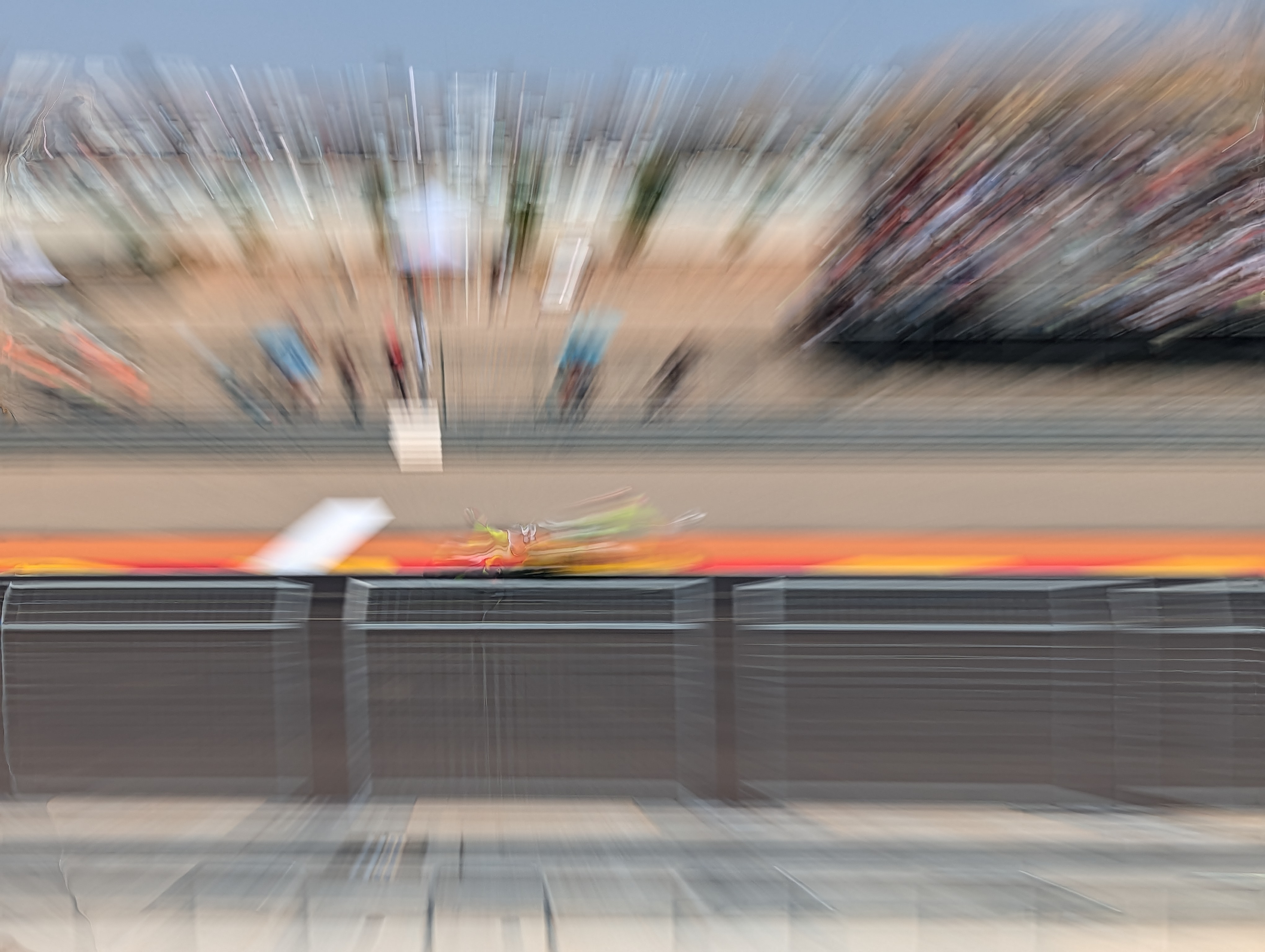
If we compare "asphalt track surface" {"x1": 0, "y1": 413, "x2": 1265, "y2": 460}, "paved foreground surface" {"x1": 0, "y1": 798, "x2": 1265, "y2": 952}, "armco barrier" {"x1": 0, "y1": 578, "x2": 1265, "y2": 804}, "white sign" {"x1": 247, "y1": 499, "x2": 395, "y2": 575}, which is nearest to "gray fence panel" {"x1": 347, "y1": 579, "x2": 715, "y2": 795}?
"armco barrier" {"x1": 0, "y1": 578, "x2": 1265, "y2": 804}

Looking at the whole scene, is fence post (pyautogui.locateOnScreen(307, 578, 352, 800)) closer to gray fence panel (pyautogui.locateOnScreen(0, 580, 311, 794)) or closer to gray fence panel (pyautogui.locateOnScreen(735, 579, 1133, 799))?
gray fence panel (pyautogui.locateOnScreen(0, 580, 311, 794))

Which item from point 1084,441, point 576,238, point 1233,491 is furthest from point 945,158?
point 1233,491

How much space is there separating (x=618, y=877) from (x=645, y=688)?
68cm

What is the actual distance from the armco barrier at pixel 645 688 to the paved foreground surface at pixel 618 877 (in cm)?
13

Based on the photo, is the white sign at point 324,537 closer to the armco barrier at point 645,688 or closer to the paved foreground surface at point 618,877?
the armco barrier at point 645,688

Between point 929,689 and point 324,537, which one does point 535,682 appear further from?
point 324,537

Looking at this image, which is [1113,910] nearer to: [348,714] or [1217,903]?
[1217,903]

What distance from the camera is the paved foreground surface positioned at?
1.94 meters

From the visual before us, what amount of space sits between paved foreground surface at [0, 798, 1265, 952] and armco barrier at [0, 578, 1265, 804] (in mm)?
131

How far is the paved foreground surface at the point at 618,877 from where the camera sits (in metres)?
1.94

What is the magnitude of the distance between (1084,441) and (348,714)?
358 centimetres

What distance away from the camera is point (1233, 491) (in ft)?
14.1

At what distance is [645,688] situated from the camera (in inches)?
108

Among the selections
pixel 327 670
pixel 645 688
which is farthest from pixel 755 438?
pixel 327 670
